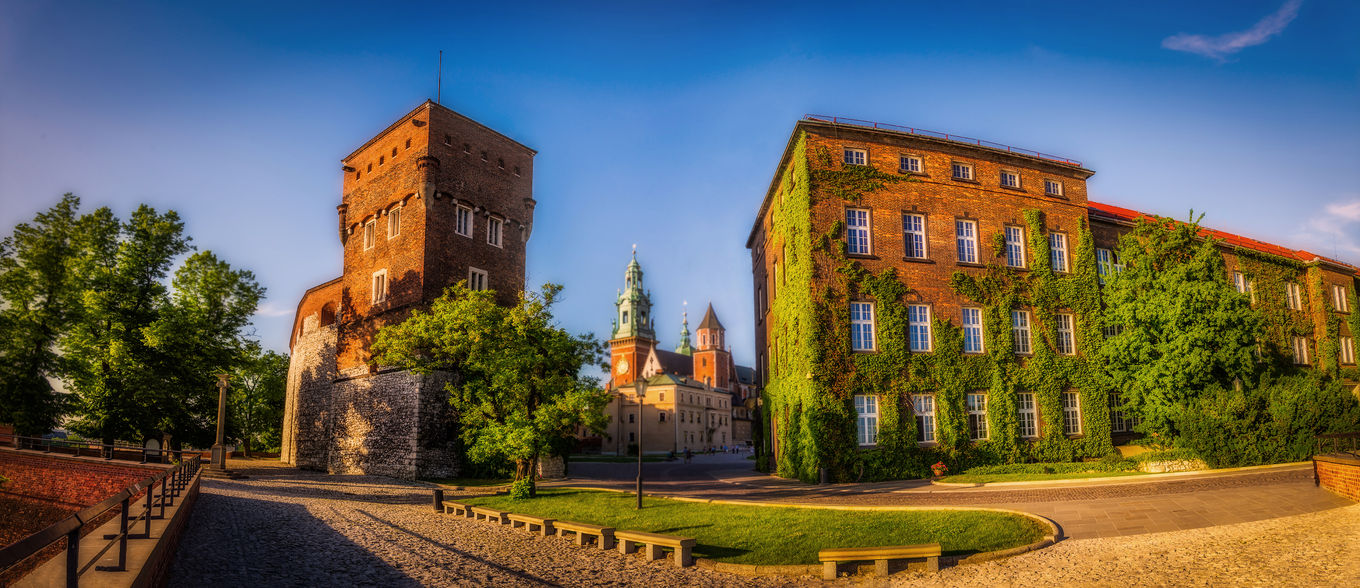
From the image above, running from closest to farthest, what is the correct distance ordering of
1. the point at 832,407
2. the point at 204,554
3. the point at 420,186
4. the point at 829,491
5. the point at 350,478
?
1. the point at 204,554
2. the point at 829,491
3. the point at 832,407
4. the point at 350,478
5. the point at 420,186

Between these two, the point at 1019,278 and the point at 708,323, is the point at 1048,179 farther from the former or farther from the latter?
the point at 708,323

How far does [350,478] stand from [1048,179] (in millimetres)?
35947

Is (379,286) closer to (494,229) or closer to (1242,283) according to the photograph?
(494,229)

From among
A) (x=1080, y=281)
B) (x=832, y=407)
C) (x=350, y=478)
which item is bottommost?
(x=350, y=478)

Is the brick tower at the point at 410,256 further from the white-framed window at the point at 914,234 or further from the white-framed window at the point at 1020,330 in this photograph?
the white-framed window at the point at 1020,330

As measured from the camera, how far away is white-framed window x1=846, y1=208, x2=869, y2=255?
28.3 m

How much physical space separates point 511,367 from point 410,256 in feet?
46.1

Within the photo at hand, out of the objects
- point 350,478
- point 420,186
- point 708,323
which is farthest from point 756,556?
point 708,323

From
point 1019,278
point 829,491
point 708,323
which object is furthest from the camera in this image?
point 708,323

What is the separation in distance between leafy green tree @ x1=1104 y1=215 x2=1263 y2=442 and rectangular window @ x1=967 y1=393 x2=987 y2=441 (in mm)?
6031

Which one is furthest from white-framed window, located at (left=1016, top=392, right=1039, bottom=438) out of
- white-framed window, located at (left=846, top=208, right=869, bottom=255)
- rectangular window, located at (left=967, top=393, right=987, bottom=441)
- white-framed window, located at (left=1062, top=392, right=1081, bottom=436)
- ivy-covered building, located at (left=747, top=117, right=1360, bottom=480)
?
white-framed window, located at (left=846, top=208, right=869, bottom=255)

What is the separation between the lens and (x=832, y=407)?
26.2 metres

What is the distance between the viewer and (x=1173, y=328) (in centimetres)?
2659

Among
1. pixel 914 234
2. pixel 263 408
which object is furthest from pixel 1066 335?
pixel 263 408
